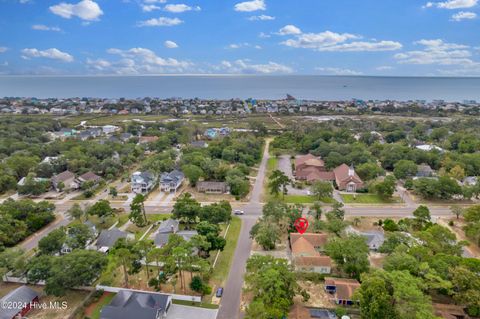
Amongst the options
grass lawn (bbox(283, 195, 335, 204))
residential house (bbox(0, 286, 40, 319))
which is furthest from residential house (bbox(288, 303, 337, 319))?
grass lawn (bbox(283, 195, 335, 204))

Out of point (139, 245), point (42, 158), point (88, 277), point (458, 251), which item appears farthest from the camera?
point (42, 158)

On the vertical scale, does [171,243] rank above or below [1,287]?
above

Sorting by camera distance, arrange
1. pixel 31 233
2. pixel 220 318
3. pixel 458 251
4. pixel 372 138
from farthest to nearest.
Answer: pixel 372 138, pixel 31 233, pixel 458 251, pixel 220 318

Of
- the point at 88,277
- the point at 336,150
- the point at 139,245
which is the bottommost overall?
the point at 88,277

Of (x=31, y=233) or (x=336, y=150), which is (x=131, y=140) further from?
(x=336, y=150)

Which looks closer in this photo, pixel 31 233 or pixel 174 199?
pixel 31 233

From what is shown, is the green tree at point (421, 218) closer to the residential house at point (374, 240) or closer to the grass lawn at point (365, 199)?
the residential house at point (374, 240)

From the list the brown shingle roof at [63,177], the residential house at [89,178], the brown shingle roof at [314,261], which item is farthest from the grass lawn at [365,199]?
the brown shingle roof at [63,177]

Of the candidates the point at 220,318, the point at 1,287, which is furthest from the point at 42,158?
the point at 220,318
